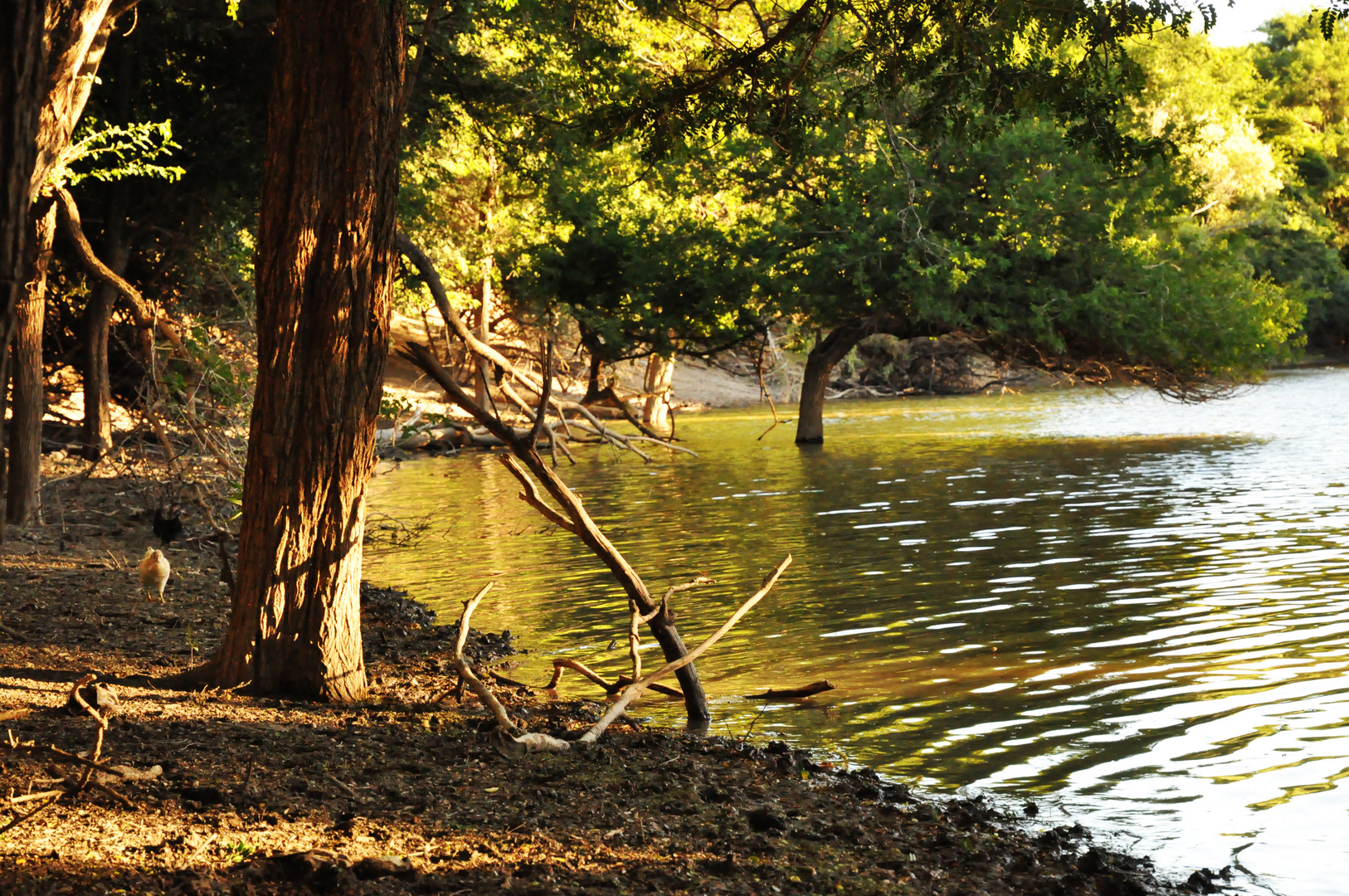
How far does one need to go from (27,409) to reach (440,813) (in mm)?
11612

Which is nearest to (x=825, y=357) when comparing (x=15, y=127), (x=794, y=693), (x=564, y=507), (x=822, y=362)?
(x=822, y=362)

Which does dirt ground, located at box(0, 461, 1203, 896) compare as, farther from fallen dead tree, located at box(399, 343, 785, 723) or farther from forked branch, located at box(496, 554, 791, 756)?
fallen dead tree, located at box(399, 343, 785, 723)

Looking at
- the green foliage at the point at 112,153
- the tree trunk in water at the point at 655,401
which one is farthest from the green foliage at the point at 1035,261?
the green foliage at the point at 112,153

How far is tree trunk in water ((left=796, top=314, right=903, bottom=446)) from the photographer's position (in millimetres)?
31109

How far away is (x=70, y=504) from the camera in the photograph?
17.4 metres

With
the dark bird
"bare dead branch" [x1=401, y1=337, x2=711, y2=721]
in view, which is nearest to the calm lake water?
"bare dead branch" [x1=401, y1=337, x2=711, y2=721]

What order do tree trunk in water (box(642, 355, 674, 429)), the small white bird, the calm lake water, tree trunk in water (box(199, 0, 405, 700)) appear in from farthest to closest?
1. tree trunk in water (box(642, 355, 674, 429))
2. the small white bird
3. tree trunk in water (box(199, 0, 405, 700))
4. the calm lake water

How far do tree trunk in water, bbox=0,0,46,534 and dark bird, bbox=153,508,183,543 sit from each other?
12.3m

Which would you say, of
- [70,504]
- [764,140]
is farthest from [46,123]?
[764,140]

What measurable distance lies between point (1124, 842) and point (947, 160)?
84.1 ft

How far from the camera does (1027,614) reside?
424 inches

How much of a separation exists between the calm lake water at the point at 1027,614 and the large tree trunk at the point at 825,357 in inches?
239

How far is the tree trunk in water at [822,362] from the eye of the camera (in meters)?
31.1

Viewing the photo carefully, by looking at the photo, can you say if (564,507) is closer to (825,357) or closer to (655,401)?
(825,357)
